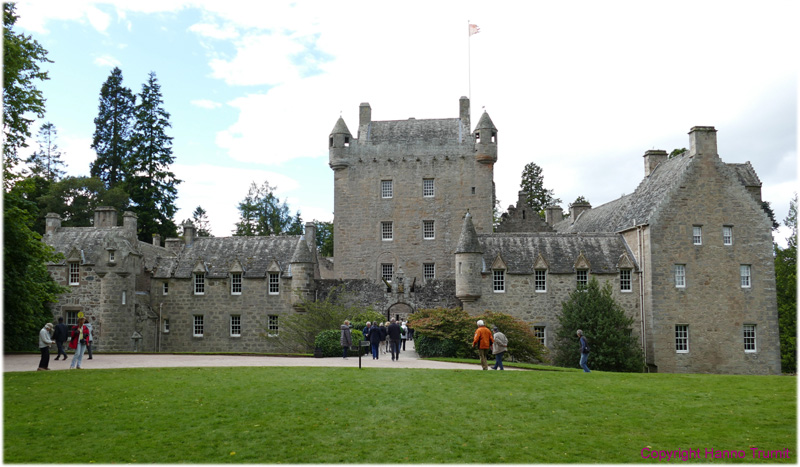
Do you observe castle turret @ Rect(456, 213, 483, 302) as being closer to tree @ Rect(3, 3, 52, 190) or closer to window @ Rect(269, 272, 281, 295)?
window @ Rect(269, 272, 281, 295)

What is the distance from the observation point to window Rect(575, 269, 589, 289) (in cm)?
3675

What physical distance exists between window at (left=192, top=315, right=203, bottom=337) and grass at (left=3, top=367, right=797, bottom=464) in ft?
65.4

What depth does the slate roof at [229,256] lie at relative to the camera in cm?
4016

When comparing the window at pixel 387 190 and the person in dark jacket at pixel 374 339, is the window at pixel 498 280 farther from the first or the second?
the window at pixel 387 190

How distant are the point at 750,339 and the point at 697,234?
6.79m

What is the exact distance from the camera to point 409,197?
46.2 metres

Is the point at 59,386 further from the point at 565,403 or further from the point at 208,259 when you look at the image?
the point at 208,259

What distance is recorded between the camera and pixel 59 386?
17.7 metres

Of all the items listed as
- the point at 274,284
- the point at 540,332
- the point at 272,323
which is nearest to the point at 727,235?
the point at 540,332

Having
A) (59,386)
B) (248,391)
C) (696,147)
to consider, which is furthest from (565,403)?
(696,147)

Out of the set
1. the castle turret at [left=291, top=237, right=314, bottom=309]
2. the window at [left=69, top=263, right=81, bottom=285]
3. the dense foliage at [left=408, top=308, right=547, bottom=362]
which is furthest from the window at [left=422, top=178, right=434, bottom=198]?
the window at [left=69, top=263, right=81, bottom=285]

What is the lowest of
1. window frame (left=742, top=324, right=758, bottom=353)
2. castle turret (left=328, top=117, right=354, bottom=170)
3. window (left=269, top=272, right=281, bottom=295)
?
window frame (left=742, top=324, right=758, bottom=353)

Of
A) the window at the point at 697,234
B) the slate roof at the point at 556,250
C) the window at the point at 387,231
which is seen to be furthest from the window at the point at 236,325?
the window at the point at 697,234

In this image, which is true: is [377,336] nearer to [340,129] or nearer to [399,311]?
[399,311]
